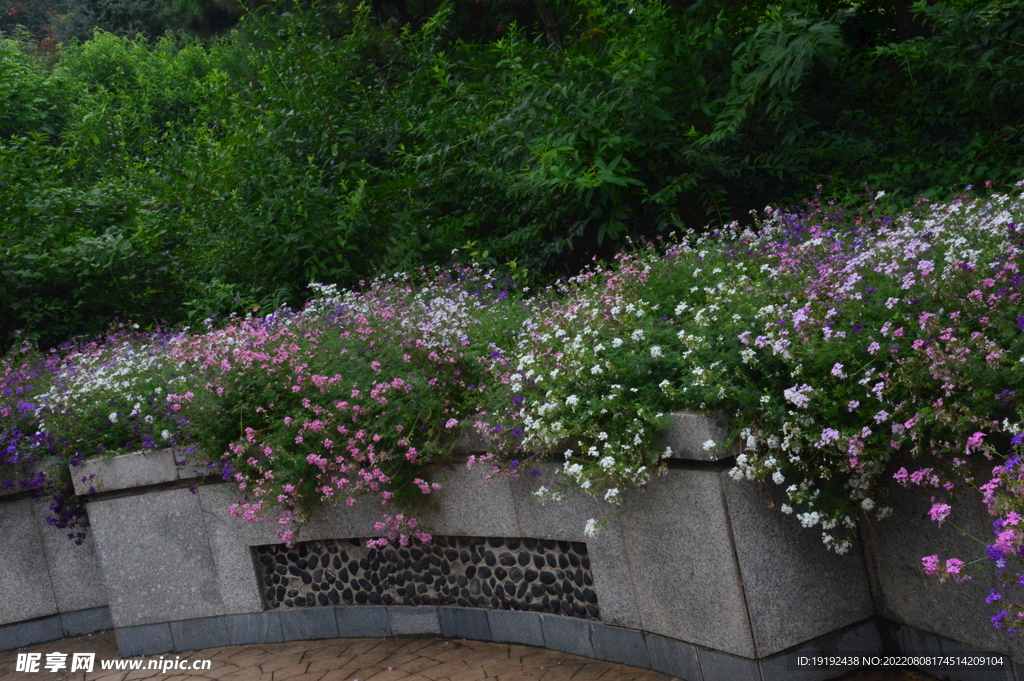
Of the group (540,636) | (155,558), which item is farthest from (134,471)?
(540,636)

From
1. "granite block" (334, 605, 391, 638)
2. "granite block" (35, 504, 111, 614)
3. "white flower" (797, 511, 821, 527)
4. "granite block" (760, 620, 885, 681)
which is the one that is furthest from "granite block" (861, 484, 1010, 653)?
"granite block" (35, 504, 111, 614)

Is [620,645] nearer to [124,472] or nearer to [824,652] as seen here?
[824,652]

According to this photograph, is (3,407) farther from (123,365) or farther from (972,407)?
(972,407)

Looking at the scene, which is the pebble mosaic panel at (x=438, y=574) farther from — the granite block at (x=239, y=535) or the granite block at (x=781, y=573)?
the granite block at (x=781, y=573)

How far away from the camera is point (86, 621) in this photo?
19.7 ft

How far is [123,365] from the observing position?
6.13 m

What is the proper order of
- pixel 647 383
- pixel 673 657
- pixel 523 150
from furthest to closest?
pixel 523 150
pixel 673 657
pixel 647 383

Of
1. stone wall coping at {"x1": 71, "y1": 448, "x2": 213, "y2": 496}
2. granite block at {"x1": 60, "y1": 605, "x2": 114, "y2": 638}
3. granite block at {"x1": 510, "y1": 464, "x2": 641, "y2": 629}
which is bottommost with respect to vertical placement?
granite block at {"x1": 60, "y1": 605, "x2": 114, "y2": 638}

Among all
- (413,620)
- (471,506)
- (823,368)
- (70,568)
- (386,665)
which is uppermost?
(823,368)

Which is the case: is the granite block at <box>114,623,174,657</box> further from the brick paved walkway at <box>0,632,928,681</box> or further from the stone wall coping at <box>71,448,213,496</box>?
the stone wall coping at <box>71,448,213,496</box>

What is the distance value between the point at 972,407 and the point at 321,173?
584 centimetres

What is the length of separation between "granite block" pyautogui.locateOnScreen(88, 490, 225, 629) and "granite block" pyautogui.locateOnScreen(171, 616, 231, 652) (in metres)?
0.04

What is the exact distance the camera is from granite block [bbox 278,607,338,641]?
5195mm

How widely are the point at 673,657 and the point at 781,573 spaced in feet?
2.24
